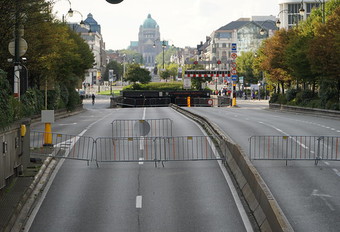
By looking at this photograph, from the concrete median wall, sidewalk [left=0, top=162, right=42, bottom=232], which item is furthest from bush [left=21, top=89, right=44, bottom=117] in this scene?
sidewalk [left=0, top=162, right=42, bottom=232]

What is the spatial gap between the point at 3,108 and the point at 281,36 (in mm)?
59635

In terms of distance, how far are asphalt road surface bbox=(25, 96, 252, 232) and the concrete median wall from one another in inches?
12.4

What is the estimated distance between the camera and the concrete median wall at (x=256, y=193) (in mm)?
12044

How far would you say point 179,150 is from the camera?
2519cm

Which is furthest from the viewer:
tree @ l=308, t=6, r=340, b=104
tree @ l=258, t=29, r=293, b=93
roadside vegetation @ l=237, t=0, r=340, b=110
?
tree @ l=258, t=29, r=293, b=93

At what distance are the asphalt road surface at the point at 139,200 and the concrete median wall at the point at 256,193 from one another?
1.04 feet

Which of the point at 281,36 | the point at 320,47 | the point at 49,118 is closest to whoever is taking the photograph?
the point at 49,118

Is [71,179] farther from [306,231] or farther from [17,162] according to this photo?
[306,231]

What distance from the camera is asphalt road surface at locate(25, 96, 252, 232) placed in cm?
1391

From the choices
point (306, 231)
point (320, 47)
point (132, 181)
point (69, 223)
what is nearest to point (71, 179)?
point (132, 181)

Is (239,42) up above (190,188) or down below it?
above

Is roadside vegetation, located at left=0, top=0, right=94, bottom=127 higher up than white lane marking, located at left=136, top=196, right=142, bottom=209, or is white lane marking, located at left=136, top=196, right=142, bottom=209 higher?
roadside vegetation, located at left=0, top=0, right=94, bottom=127

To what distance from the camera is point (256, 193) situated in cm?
1509

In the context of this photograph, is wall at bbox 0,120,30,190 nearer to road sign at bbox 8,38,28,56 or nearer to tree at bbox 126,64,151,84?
road sign at bbox 8,38,28,56
